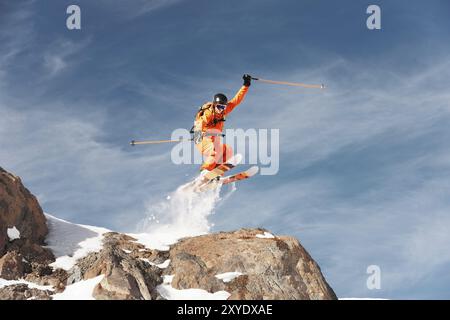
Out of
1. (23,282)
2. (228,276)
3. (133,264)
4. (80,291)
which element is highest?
(133,264)

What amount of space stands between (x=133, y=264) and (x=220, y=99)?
30.6 feet

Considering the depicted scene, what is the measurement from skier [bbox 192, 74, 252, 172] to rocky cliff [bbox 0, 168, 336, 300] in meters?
6.07

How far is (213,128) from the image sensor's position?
1180 inches

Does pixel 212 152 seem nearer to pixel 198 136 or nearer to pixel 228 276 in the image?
pixel 198 136

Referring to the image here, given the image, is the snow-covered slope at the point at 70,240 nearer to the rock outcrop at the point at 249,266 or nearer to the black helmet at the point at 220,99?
the rock outcrop at the point at 249,266

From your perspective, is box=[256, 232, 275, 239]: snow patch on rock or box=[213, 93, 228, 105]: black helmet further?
box=[256, 232, 275, 239]: snow patch on rock

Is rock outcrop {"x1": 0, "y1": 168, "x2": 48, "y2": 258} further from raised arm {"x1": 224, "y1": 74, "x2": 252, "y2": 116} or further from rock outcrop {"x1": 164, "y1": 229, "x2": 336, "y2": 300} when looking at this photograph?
raised arm {"x1": 224, "y1": 74, "x2": 252, "y2": 116}

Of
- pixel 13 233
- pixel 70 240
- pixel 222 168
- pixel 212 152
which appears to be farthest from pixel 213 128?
pixel 13 233

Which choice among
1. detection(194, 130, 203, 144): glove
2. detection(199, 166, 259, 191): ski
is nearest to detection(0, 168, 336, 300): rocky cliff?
detection(199, 166, 259, 191): ski

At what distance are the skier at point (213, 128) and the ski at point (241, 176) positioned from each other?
1.64 meters

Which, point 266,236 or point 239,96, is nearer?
point 239,96

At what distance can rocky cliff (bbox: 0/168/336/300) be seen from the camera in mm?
30125
